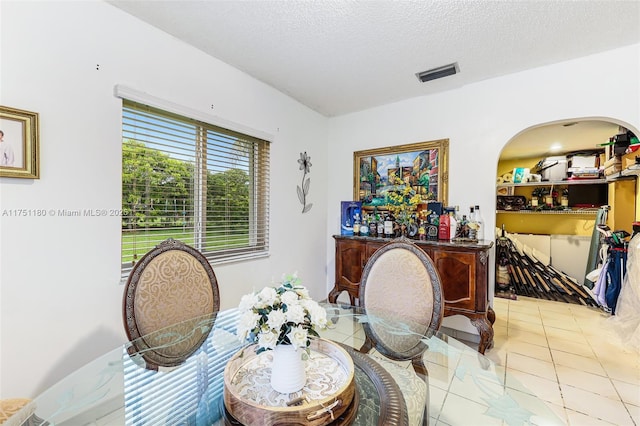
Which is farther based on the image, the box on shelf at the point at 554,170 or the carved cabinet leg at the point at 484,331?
the box on shelf at the point at 554,170

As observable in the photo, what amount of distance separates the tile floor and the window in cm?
142

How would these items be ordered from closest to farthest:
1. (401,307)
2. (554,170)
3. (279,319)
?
(279,319), (401,307), (554,170)

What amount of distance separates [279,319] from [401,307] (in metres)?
1.08

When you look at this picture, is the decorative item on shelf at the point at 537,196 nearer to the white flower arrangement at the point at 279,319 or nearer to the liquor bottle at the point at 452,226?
the liquor bottle at the point at 452,226

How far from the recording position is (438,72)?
249 cm

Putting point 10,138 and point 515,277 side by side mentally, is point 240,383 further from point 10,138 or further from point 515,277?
point 515,277

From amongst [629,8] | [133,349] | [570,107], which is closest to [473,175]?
[570,107]

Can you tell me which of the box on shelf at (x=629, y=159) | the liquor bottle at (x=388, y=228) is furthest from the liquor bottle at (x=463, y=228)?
the box on shelf at (x=629, y=159)

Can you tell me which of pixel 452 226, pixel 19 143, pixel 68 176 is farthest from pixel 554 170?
pixel 19 143

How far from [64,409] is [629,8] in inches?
140

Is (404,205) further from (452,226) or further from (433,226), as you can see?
(452,226)

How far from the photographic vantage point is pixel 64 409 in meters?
0.93

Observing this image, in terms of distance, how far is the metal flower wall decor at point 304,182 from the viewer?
10.6 feet

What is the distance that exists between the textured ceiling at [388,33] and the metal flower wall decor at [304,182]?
2.99 ft
